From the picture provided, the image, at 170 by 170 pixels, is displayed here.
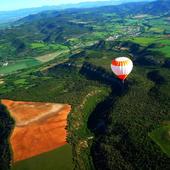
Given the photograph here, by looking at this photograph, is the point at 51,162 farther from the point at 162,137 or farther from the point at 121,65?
the point at 121,65

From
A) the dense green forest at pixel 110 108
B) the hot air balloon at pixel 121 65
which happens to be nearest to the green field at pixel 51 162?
the dense green forest at pixel 110 108

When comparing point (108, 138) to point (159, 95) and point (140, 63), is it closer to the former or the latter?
point (159, 95)

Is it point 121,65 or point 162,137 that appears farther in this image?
point 121,65

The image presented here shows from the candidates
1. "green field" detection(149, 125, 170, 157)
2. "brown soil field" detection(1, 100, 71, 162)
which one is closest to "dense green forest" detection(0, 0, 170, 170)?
"green field" detection(149, 125, 170, 157)

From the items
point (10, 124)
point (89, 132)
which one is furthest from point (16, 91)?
point (89, 132)

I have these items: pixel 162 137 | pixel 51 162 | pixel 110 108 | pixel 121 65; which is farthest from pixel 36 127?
pixel 162 137

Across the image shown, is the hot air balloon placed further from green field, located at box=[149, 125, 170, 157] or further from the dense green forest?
green field, located at box=[149, 125, 170, 157]
